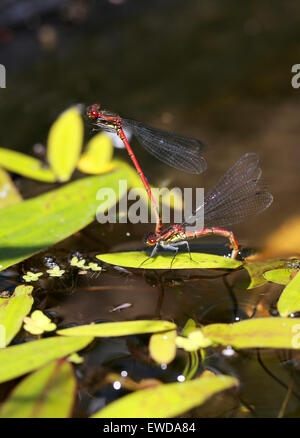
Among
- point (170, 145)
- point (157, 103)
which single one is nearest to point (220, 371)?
point (170, 145)

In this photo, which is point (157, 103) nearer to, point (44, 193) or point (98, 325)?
point (44, 193)

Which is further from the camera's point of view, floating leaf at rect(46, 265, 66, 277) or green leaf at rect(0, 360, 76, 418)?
floating leaf at rect(46, 265, 66, 277)

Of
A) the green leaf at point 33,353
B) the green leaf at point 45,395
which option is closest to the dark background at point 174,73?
the green leaf at point 33,353

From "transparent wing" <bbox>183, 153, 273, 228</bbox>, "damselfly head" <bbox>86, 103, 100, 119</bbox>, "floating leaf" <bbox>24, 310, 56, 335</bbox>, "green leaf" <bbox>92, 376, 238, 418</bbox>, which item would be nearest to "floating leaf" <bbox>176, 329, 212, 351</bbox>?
"green leaf" <bbox>92, 376, 238, 418</bbox>

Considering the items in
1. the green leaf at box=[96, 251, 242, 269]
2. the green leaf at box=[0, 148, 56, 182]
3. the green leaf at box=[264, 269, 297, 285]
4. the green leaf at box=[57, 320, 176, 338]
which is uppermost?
the green leaf at box=[0, 148, 56, 182]

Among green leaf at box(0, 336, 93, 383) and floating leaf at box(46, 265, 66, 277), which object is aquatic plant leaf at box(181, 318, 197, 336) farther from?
floating leaf at box(46, 265, 66, 277)

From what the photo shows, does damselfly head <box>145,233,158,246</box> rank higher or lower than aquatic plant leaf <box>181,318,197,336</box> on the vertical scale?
higher
